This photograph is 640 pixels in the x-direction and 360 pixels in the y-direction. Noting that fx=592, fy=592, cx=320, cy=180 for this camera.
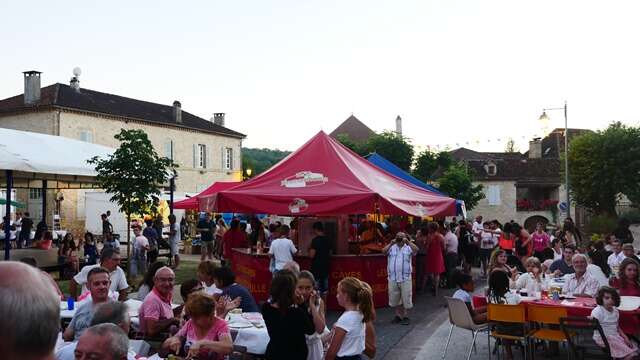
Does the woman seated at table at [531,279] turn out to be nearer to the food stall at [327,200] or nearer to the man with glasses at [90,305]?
the food stall at [327,200]

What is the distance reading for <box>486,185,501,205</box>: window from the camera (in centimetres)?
4816

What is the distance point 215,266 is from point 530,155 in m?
54.7

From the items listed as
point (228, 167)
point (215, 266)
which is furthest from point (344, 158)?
point (228, 167)

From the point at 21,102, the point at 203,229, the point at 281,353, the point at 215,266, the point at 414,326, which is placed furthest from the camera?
the point at 21,102

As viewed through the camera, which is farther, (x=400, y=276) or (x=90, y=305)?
(x=400, y=276)

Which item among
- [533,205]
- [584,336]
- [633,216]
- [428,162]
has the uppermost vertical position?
[428,162]

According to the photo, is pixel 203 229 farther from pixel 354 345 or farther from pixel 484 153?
pixel 484 153

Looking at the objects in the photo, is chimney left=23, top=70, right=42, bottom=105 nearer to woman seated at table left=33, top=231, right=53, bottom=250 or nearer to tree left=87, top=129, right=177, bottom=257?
woman seated at table left=33, top=231, right=53, bottom=250

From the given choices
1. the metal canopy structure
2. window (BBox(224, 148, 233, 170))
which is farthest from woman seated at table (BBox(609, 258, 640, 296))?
window (BBox(224, 148, 233, 170))

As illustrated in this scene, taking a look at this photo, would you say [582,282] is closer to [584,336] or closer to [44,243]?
[584,336]

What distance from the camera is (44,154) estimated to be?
15.9 metres

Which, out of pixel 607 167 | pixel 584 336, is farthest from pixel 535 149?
pixel 584 336

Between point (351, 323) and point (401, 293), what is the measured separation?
575 centimetres

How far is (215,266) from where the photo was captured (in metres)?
7.46
